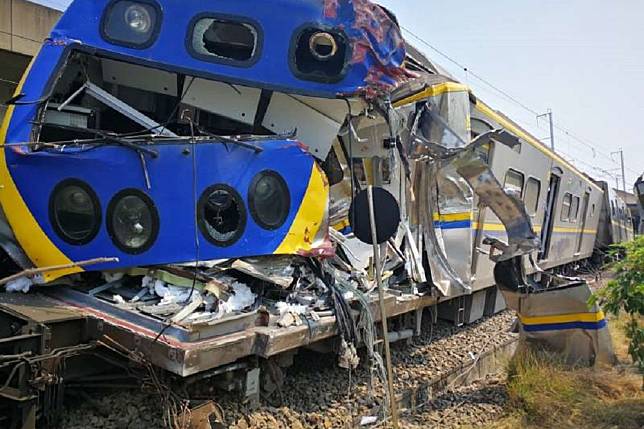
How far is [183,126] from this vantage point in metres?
A: 5.55

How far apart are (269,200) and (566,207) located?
11.1 m

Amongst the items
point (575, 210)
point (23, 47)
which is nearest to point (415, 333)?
point (575, 210)

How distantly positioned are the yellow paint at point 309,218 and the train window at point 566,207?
9.93 m

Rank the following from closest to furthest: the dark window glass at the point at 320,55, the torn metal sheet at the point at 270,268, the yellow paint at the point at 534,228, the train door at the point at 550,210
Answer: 1. the torn metal sheet at the point at 270,268
2. the dark window glass at the point at 320,55
3. the yellow paint at the point at 534,228
4. the train door at the point at 550,210

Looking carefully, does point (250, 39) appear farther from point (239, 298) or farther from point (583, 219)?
point (583, 219)

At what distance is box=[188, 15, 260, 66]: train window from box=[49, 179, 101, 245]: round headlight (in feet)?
5.10

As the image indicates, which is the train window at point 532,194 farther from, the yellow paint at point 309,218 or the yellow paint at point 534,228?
the yellow paint at point 309,218

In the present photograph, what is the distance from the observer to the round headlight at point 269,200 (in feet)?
15.5

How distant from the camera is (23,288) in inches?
174

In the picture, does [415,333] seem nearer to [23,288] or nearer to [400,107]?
[400,107]

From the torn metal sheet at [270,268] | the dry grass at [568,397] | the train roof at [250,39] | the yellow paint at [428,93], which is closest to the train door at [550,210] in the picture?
the yellow paint at [428,93]

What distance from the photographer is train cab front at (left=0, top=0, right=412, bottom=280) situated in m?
4.38

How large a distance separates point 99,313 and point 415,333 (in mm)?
4258

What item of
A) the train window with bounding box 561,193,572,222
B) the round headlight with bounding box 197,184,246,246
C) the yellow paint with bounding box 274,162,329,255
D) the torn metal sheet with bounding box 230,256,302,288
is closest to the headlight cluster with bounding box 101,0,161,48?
the round headlight with bounding box 197,184,246,246
